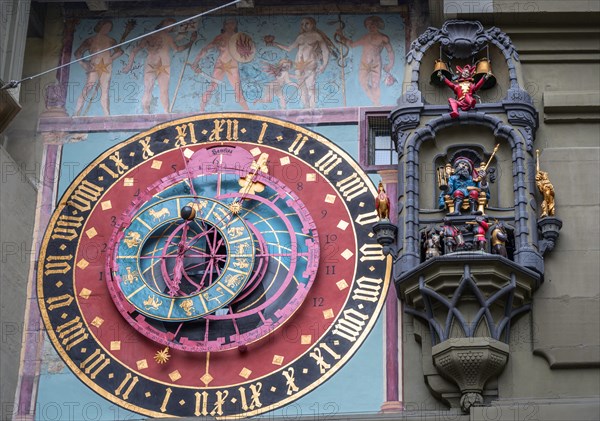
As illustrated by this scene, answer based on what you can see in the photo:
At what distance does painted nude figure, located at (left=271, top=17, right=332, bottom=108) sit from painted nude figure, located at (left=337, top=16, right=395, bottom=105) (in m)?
0.22

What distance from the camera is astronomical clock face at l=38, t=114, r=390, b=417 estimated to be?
14.1 m

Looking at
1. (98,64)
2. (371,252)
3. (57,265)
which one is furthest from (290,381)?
(98,64)

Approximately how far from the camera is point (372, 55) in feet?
51.2

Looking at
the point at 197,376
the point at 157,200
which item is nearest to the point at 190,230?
the point at 157,200

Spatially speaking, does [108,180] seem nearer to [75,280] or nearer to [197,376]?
[75,280]

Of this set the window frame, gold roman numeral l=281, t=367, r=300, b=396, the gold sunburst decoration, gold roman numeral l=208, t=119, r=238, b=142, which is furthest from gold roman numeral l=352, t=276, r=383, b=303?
gold roman numeral l=208, t=119, r=238, b=142

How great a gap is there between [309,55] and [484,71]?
1822mm

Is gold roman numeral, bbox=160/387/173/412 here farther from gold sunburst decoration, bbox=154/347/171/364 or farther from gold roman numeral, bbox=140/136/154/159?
gold roman numeral, bbox=140/136/154/159

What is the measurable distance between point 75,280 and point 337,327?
248 cm

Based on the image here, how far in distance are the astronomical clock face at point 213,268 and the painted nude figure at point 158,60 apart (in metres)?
0.38

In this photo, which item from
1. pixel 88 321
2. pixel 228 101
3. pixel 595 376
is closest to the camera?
pixel 595 376

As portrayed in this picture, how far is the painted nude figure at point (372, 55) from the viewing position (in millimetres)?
15406

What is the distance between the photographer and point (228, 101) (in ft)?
50.7

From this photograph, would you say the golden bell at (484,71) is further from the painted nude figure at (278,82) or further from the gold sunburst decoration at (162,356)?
the gold sunburst decoration at (162,356)
